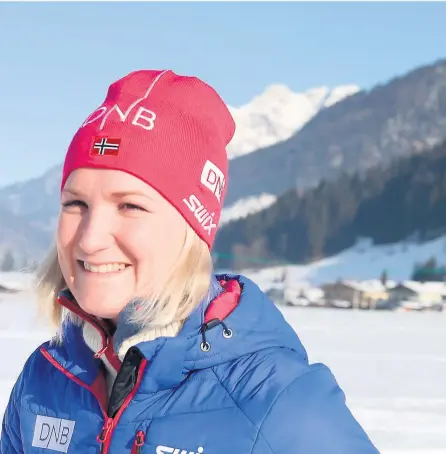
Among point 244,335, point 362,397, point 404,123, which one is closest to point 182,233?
point 244,335

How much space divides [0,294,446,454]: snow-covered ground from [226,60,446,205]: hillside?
99.2m

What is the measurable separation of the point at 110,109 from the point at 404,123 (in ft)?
427

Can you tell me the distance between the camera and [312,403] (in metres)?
Result: 1.17

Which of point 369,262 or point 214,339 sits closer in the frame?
point 214,339

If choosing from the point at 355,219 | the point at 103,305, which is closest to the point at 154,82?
the point at 103,305

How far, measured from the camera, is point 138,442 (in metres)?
1.22

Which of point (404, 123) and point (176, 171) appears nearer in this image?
point (176, 171)

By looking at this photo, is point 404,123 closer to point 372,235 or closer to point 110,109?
point 372,235

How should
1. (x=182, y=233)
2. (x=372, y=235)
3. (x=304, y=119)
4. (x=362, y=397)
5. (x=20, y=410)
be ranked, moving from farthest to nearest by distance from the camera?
(x=304, y=119) < (x=372, y=235) < (x=362, y=397) < (x=20, y=410) < (x=182, y=233)

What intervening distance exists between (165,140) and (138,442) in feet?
1.82

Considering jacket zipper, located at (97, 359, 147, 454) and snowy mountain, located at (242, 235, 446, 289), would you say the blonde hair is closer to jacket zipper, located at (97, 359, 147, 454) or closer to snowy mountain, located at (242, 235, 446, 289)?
jacket zipper, located at (97, 359, 147, 454)

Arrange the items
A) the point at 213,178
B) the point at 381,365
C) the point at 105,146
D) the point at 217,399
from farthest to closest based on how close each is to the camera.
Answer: the point at 381,365 < the point at 213,178 < the point at 105,146 < the point at 217,399

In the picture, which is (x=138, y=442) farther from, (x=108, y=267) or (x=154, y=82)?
(x=154, y=82)

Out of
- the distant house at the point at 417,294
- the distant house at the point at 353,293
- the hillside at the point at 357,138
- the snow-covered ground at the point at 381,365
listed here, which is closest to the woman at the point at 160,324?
the snow-covered ground at the point at 381,365
